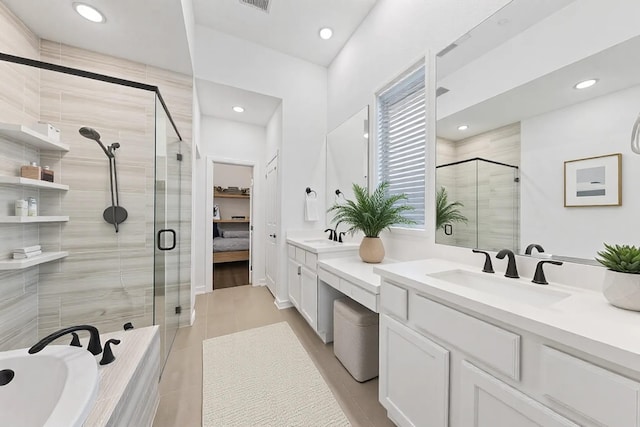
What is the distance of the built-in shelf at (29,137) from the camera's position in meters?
1.47

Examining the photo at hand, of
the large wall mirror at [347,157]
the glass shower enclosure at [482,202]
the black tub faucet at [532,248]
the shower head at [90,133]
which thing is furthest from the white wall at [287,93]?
the black tub faucet at [532,248]

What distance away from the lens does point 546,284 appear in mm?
1110

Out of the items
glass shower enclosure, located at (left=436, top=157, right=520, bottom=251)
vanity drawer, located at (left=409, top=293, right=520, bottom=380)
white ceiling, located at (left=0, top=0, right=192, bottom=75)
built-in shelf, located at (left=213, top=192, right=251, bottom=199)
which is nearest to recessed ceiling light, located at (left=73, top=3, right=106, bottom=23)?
white ceiling, located at (left=0, top=0, right=192, bottom=75)

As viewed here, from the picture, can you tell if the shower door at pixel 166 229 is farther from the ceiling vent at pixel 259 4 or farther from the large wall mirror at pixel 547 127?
the large wall mirror at pixel 547 127

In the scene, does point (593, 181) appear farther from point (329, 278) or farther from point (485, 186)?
point (329, 278)

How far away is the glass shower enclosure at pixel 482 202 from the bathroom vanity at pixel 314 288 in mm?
990

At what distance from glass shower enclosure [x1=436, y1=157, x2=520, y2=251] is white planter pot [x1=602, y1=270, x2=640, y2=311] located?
421mm

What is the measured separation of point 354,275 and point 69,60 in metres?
3.02

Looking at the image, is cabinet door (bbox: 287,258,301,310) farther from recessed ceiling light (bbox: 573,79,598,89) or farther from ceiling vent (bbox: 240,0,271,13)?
ceiling vent (bbox: 240,0,271,13)

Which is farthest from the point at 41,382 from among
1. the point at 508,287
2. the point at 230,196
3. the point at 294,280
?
the point at 230,196

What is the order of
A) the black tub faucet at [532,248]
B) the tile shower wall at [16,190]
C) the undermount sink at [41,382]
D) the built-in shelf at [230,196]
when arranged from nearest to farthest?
the undermount sink at [41,382] → the black tub faucet at [532,248] → the tile shower wall at [16,190] → the built-in shelf at [230,196]

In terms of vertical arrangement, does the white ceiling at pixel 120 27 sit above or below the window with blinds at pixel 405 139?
above

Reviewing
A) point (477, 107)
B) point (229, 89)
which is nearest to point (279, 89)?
point (229, 89)

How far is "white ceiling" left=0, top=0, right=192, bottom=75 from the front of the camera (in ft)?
5.47
